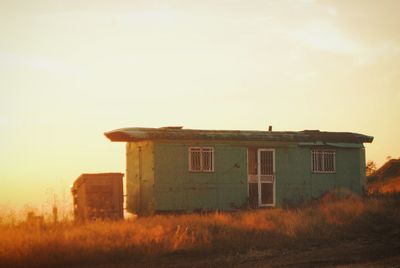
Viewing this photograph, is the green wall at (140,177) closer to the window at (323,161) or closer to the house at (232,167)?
the house at (232,167)

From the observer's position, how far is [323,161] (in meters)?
25.3

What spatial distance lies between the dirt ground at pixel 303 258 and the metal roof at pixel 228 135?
28.3ft

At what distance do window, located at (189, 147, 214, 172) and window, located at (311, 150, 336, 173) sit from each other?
210 inches

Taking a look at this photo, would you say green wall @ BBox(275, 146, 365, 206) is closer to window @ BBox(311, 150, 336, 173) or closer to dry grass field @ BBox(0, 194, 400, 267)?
window @ BBox(311, 150, 336, 173)

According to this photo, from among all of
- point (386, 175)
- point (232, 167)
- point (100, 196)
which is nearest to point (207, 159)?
point (232, 167)

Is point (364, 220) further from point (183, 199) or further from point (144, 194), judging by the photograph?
point (144, 194)

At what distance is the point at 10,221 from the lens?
603 inches

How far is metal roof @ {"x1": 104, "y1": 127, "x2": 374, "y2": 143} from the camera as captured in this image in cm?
2166

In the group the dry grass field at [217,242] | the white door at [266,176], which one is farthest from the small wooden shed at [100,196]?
the white door at [266,176]

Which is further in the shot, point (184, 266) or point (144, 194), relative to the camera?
point (144, 194)

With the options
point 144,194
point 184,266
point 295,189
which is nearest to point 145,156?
point 144,194

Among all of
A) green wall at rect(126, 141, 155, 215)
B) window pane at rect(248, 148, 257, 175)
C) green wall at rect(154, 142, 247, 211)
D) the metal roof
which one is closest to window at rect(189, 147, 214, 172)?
green wall at rect(154, 142, 247, 211)

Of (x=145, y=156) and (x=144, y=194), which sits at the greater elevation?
(x=145, y=156)

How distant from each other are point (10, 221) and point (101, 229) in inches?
103
